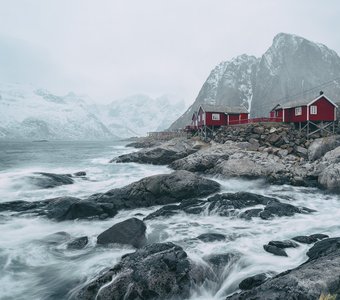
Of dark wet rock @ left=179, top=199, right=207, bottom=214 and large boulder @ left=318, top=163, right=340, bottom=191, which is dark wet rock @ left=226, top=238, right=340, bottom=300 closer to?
dark wet rock @ left=179, top=199, right=207, bottom=214

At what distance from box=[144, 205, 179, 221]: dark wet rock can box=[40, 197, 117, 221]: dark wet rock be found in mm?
2619

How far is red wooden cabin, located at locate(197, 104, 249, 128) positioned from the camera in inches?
2069

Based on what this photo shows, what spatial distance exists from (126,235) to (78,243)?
2.53 m

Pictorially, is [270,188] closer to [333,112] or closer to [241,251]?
[241,251]

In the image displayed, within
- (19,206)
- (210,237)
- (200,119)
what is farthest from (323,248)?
(200,119)

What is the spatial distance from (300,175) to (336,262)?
64.8 feet

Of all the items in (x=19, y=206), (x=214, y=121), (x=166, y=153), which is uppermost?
(x=214, y=121)

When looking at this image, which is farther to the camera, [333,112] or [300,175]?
[333,112]

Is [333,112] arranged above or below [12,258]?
above

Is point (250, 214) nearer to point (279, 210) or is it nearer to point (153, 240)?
point (279, 210)

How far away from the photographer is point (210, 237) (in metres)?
14.4

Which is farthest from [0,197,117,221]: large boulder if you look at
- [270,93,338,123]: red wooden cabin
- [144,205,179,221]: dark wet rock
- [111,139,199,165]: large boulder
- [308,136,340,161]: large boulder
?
[270,93,338,123]: red wooden cabin

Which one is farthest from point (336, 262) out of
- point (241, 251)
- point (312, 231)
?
point (312, 231)

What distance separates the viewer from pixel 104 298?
9125 millimetres
